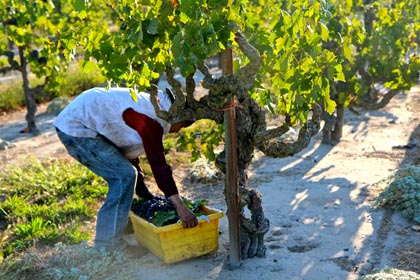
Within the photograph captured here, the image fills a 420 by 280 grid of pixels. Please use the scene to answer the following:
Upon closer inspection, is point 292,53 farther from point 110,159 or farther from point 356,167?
point 356,167

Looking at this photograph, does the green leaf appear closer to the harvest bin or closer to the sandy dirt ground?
the harvest bin

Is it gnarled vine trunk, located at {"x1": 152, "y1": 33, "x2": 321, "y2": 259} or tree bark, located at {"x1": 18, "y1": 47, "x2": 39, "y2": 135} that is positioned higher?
gnarled vine trunk, located at {"x1": 152, "y1": 33, "x2": 321, "y2": 259}

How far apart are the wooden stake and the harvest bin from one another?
0.25 metres

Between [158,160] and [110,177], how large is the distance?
618 mm

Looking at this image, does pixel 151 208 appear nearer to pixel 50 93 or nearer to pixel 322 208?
pixel 322 208

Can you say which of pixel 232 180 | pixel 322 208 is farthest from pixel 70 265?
pixel 322 208

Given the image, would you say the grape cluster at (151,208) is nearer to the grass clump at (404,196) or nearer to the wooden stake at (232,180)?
the wooden stake at (232,180)

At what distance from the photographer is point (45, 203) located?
616 cm

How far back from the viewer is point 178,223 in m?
4.38

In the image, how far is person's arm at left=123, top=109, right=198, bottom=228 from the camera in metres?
4.25

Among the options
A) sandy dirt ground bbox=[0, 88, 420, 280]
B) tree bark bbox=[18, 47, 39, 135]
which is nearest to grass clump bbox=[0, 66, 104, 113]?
tree bark bbox=[18, 47, 39, 135]

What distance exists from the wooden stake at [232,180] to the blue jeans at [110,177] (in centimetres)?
86

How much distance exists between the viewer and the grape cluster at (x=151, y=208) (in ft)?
15.7

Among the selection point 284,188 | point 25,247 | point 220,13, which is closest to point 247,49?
point 220,13
